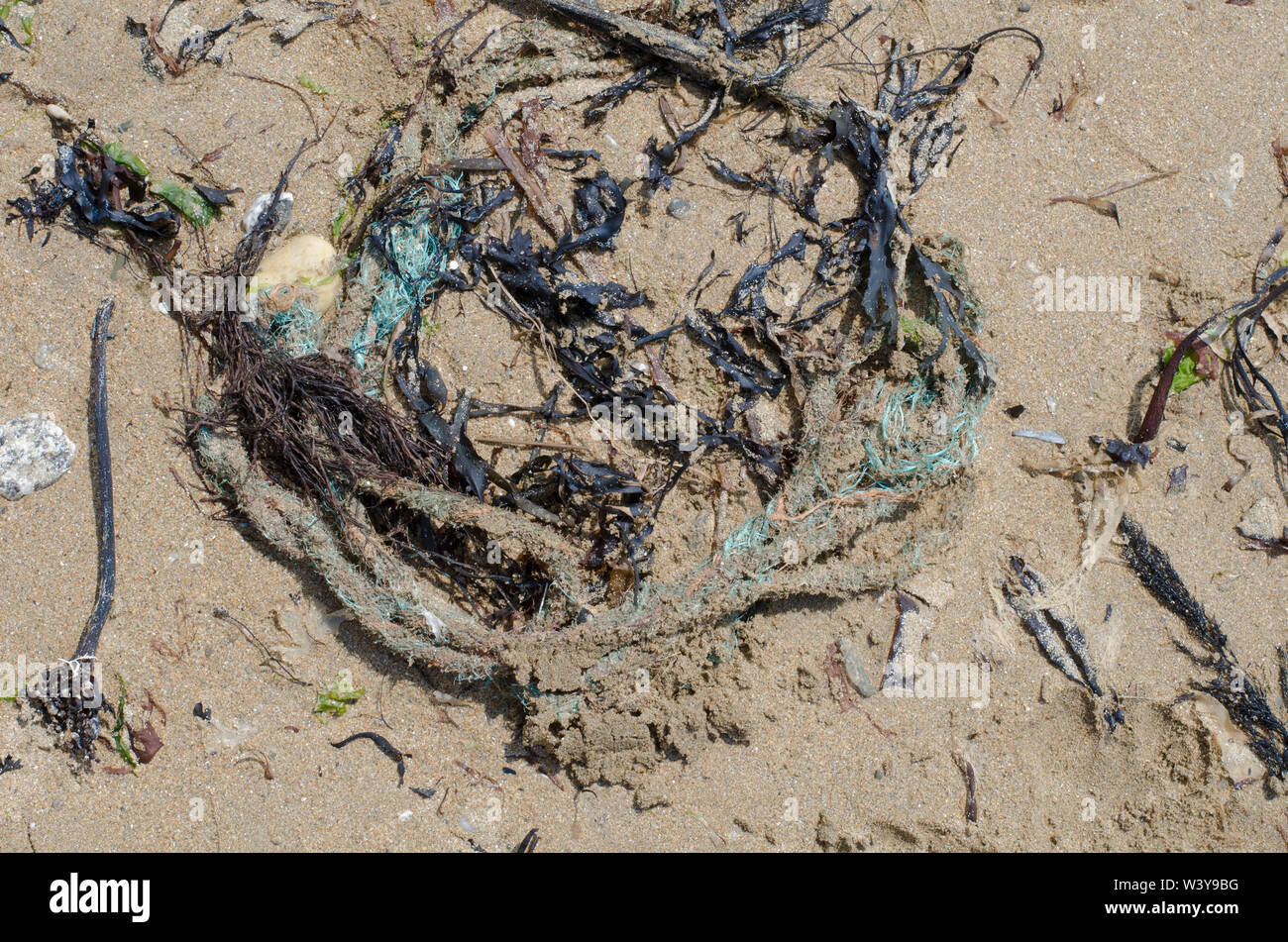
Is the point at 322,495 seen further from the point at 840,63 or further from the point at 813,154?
the point at 840,63

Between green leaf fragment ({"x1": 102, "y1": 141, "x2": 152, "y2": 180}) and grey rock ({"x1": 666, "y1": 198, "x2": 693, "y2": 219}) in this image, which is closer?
green leaf fragment ({"x1": 102, "y1": 141, "x2": 152, "y2": 180})

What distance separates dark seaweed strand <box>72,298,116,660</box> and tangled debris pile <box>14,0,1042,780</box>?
0.30m

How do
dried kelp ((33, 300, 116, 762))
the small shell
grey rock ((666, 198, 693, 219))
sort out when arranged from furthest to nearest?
grey rock ((666, 198, 693, 219)) → the small shell → dried kelp ((33, 300, 116, 762))

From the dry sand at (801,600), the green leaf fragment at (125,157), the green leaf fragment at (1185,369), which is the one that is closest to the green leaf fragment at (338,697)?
the dry sand at (801,600)

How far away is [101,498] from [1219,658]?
4.05 meters

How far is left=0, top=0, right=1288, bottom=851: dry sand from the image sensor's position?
3.05 meters

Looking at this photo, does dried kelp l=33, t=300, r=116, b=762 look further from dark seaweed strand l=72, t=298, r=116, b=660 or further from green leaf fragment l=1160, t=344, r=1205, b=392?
green leaf fragment l=1160, t=344, r=1205, b=392

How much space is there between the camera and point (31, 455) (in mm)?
3025

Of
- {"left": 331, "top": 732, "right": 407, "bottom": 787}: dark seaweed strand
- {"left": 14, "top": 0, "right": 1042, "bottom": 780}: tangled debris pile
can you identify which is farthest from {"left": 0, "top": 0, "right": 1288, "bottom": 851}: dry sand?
{"left": 14, "top": 0, "right": 1042, "bottom": 780}: tangled debris pile

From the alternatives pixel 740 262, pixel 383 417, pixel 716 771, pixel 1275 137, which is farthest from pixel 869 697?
pixel 1275 137

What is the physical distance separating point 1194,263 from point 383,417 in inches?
123

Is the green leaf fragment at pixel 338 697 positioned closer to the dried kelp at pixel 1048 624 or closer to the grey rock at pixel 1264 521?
the dried kelp at pixel 1048 624

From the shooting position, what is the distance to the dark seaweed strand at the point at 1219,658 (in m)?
3.25

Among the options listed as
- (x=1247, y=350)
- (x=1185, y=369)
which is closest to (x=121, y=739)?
(x=1185, y=369)
